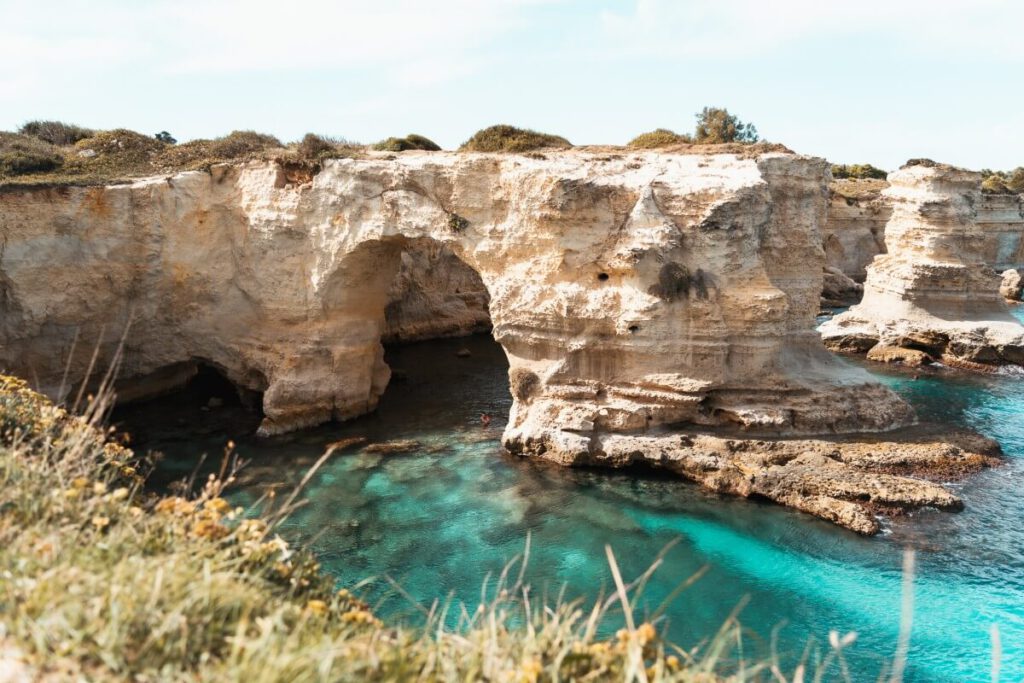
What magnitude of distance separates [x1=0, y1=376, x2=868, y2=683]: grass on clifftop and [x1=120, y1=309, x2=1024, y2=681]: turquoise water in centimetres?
462

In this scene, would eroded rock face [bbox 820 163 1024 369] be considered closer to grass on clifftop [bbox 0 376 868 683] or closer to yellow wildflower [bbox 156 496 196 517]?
grass on clifftop [bbox 0 376 868 683]

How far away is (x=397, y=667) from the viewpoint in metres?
4.22

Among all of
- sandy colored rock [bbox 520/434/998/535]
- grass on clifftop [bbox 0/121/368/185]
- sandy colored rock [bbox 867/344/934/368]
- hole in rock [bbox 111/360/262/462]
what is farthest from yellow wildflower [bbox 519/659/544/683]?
sandy colored rock [bbox 867/344/934/368]

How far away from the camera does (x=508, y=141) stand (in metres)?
20.4

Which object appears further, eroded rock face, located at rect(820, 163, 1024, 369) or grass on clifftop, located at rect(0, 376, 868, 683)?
eroded rock face, located at rect(820, 163, 1024, 369)

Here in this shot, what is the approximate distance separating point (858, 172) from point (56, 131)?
60620mm

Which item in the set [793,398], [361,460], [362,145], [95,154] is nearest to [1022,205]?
[793,398]

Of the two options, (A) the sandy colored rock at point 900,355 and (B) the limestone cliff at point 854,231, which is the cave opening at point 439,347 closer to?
(A) the sandy colored rock at point 900,355

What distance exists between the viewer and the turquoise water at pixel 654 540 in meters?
11.0

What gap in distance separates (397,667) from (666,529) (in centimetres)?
1044

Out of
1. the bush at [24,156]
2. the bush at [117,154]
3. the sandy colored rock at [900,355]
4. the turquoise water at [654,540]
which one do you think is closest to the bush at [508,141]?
the turquoise water at [654,540]

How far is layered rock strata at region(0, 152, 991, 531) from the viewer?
16391 mm

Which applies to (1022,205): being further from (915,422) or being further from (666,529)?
(666,529)

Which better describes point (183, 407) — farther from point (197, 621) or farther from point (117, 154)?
point (197, 621)
